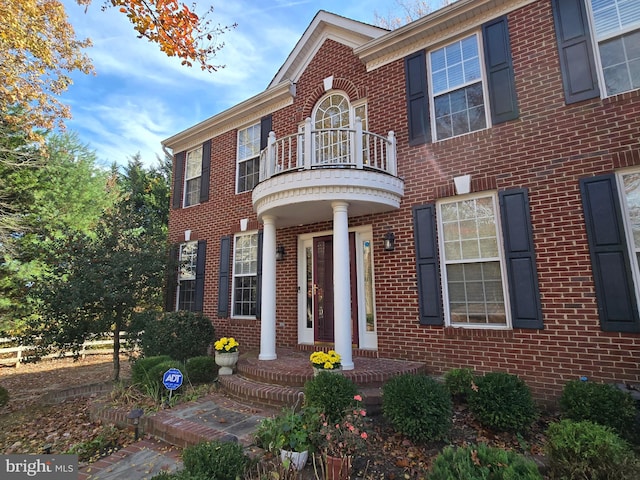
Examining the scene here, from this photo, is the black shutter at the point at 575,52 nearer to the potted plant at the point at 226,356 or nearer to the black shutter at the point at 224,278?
the potted plant at the point at 226,356

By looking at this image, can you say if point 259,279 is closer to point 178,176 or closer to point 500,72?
point 178,176

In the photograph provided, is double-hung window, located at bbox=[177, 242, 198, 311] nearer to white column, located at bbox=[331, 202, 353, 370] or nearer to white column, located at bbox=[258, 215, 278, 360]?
white column, located at bbox=[258, 215, 278, 360]

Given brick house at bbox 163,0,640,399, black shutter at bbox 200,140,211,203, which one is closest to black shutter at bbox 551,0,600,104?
brick house at bbox 163,0,640,399

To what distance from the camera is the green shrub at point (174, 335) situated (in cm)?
708

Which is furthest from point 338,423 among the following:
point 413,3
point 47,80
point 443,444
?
point 413,3

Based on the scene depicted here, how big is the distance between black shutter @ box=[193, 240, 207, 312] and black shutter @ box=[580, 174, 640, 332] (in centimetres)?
834

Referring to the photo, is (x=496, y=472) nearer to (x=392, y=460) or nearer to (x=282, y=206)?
(x=392, y=460)

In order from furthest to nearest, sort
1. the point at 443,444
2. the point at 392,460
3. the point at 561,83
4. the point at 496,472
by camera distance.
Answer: the point at 561,83 < the point at 443,444 < the point at 392,460 < the point at 496,472

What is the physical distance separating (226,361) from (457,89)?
6280mm

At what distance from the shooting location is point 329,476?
9.50 ft

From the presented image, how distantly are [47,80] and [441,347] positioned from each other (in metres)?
12.2

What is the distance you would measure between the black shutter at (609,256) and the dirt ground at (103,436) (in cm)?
158

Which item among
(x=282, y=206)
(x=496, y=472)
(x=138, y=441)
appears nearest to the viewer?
(x=496, y=472)

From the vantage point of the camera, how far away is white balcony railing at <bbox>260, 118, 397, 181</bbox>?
5.65 metres
